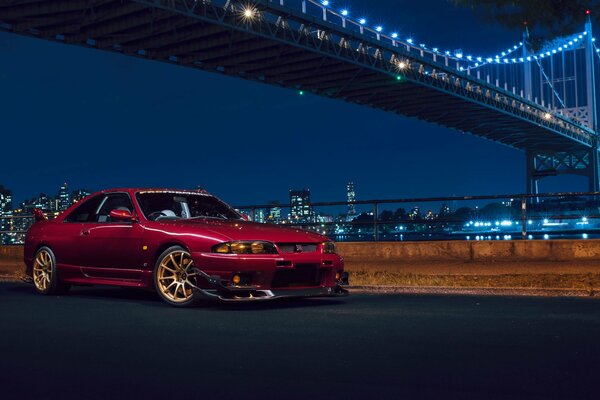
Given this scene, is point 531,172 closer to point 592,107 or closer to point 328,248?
point 592,107

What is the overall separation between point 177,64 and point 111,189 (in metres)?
41.9

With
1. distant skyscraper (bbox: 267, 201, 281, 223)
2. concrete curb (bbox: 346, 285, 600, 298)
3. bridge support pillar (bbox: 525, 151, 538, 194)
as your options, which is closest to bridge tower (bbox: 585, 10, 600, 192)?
bridge support pillar (bbox: 525, 151, 538, 194)

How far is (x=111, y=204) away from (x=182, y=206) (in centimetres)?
99

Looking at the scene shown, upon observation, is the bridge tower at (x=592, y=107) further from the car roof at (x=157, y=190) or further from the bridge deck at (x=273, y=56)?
the car roof at (x=157, y=190)

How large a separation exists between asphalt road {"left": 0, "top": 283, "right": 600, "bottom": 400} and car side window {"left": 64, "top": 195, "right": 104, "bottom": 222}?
145cm

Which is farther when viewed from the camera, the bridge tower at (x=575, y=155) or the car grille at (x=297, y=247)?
the bridge tower at (x=575, y=155)

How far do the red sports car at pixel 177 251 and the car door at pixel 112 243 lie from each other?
0.01m

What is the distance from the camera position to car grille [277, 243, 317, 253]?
9284mm

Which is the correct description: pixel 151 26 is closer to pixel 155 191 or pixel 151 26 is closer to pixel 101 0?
pixel 101 0

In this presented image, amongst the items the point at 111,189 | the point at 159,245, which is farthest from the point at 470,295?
the point at 111,189

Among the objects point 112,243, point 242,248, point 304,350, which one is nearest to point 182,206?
point 112,243

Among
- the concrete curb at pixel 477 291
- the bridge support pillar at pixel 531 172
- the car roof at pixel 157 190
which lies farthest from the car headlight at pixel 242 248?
the bridge support pillar at pixel 531 172

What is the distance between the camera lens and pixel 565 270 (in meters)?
13.1

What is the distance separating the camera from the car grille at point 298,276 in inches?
360
